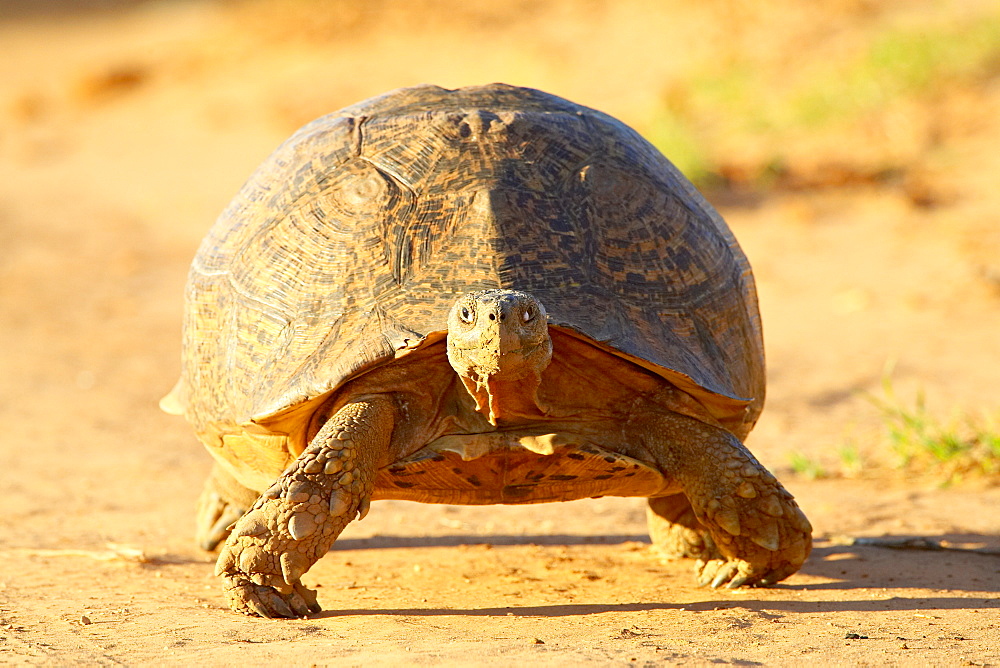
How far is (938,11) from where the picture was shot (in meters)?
14.1

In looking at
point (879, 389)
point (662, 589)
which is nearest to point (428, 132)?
point (662, 589)

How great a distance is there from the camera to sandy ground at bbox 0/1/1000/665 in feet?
11.8

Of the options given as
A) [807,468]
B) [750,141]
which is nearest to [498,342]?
[807,468]

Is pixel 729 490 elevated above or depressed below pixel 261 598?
above

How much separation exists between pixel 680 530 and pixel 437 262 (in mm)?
1573

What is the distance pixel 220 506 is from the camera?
16.5 feet

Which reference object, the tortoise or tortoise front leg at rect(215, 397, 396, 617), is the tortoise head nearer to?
the tortoise

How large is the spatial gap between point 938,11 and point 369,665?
1326 centimetres

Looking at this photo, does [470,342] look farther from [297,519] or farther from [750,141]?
[750,141]

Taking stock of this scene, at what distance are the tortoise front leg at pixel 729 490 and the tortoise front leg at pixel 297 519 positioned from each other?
3.26ft

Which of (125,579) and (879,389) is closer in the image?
(125,579)

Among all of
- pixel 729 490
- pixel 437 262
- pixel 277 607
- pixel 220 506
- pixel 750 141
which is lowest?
pixel 277 607

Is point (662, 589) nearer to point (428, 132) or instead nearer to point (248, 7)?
point (428, 132)

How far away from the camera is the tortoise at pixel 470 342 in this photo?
3.75 m
